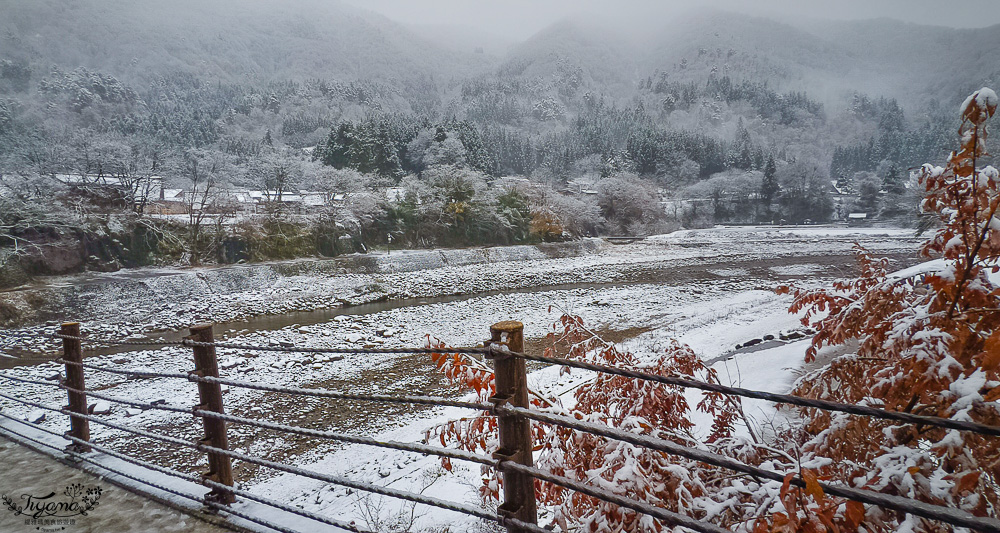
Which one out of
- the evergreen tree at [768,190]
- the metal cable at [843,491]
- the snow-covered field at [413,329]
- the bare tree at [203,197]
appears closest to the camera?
the metal cable at [843,491]

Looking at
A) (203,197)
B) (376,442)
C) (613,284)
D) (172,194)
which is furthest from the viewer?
(172,194)

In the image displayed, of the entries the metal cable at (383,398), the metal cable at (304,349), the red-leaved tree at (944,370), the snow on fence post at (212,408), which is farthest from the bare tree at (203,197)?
the red-leaved tree at (944,370)

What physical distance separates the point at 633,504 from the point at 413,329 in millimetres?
11758

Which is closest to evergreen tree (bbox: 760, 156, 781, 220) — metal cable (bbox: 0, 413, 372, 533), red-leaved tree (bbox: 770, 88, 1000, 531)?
red-leaved tree (bbox: 770, 88, 1000, 531)

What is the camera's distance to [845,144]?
258 ft

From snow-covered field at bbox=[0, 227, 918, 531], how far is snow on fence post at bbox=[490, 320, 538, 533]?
3.15 feet

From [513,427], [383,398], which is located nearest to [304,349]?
[383,398]

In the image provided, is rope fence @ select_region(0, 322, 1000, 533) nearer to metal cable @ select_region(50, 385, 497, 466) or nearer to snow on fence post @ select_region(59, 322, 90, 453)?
metal cable @ select_region(50, 385, 497, 466)

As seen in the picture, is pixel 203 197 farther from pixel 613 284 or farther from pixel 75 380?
pixel 75 380

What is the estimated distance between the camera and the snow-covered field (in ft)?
17.7

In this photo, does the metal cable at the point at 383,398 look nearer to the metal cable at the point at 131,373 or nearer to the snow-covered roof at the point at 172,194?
the metal cable at the point at 131,373

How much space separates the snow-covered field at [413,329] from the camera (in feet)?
17.7

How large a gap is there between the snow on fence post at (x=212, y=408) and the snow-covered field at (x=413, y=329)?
47.1 inches

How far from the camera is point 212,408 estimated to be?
242 centimetres
